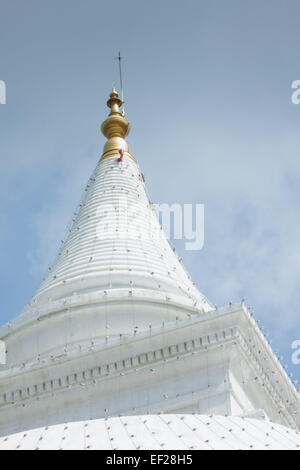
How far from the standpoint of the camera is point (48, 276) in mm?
31672

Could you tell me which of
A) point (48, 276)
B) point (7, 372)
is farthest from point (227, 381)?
point (48, 276)

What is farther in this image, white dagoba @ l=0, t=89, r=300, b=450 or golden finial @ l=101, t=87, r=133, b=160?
golden finial @ l=101, t=87, r=133, b=160

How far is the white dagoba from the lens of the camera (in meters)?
24.7

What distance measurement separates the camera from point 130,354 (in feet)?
83.0

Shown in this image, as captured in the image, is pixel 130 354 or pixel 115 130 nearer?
pixel 130 354

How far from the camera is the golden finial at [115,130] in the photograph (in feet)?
128

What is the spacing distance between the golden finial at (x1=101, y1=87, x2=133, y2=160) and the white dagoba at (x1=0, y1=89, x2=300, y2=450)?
28.8ft

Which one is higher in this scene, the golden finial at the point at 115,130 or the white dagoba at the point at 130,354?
the golden finial at the point at 115,130

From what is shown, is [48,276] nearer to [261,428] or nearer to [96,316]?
[96,316]

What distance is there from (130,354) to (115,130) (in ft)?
54.5

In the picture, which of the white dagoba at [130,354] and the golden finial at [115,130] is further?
the golden finial at [115,130]

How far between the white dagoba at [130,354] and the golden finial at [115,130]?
28.8ft

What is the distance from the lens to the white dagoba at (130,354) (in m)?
24.7

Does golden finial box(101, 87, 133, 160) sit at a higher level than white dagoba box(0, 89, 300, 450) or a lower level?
higher
